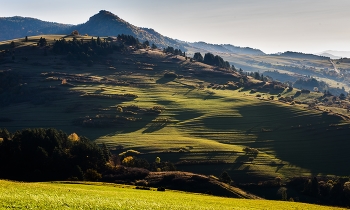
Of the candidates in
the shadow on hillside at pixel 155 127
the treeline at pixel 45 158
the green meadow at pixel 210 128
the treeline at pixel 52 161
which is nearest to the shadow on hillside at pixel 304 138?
the green meadow at pixel 210 128

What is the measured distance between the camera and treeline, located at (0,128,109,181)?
Answer: 83062 mm

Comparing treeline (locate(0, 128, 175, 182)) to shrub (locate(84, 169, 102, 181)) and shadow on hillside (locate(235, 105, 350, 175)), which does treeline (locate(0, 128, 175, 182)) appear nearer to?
shrub (locate(84, 169, 102, 181))

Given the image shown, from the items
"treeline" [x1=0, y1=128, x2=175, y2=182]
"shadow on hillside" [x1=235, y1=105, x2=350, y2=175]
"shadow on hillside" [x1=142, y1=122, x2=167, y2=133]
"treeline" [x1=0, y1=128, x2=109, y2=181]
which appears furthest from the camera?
"shadow on hillside" [x1=142, y1=122, x2=167, y2=133]

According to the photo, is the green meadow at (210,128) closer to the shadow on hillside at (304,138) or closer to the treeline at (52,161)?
the shadow on hillside at (304,138)

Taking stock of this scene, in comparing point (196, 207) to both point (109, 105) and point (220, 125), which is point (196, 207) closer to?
point (220, 125)

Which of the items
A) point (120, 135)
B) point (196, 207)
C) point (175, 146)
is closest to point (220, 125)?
point (175, 146)

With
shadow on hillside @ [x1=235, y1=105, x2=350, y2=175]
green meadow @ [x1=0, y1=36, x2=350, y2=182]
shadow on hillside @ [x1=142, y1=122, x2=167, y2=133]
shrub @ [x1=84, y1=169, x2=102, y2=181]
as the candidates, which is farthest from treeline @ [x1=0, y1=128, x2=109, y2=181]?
shadow on hillside @ [x1=235, y1=105, x2=350, y2=175]

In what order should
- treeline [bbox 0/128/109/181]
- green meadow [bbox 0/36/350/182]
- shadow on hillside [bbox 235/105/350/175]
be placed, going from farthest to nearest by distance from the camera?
shadow on hillside [bbox 235/105/350/175], green meadow [bbox 0/36/350/182], treeline [bbox 0/128/109/181]

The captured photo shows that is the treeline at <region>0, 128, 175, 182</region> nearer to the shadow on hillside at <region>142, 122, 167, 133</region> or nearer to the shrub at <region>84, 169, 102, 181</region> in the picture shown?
the shrub at <region>84, 169, 102, 181</region>

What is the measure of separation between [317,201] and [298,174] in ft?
64.5

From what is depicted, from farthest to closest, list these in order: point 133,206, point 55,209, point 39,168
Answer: point 39,168 → point 133,206 → point 55,209

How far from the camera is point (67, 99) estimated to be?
592ft

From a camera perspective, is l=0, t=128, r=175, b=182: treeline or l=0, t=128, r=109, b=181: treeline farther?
l=0, t=128, r=109, b=181: treeline

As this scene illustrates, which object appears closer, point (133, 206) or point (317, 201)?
point (133, 206)
